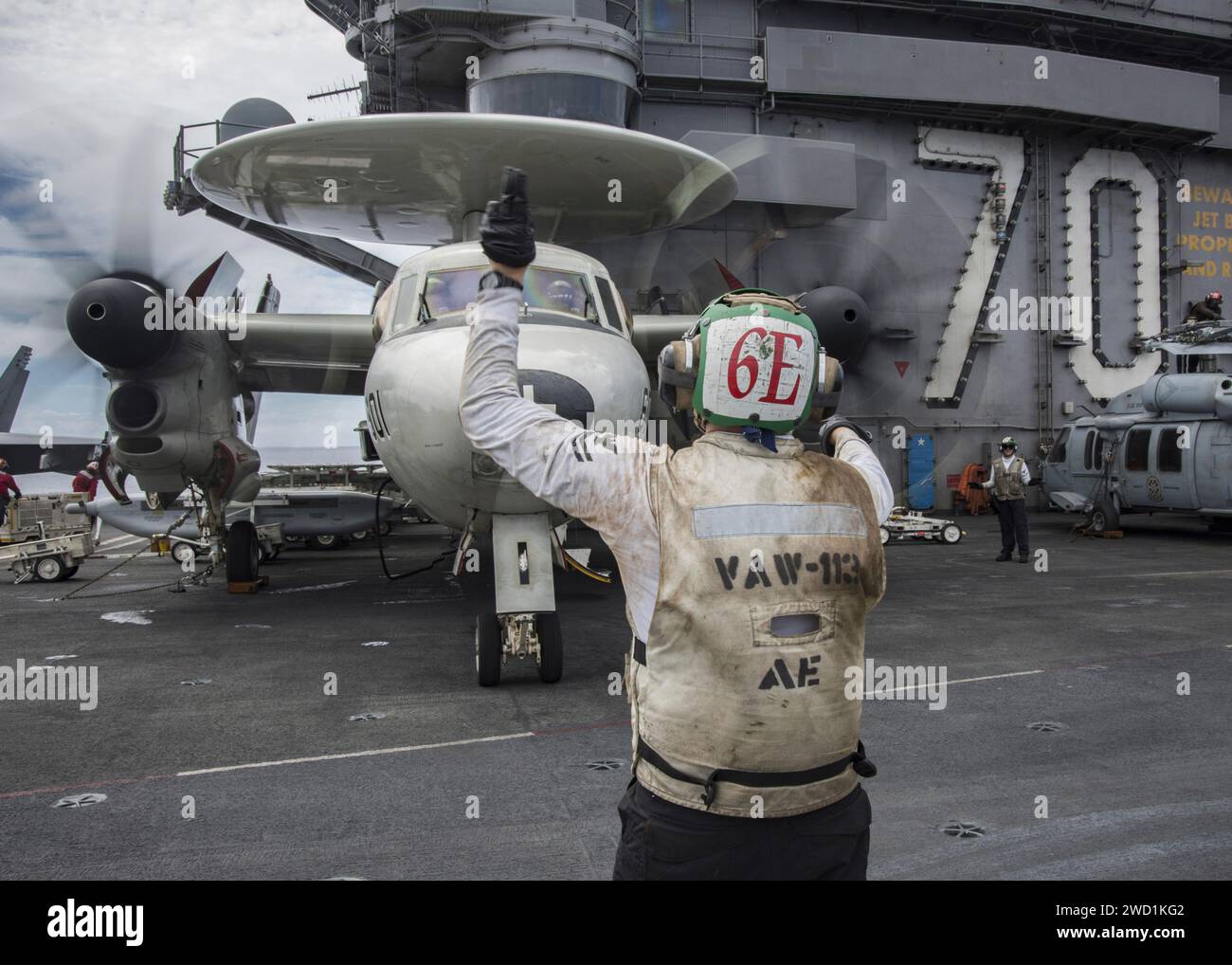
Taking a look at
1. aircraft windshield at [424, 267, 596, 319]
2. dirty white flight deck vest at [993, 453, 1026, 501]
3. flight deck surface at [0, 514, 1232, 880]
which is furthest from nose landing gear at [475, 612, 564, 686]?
dirty white flight deck vest at [993, 453, 1026, 501]

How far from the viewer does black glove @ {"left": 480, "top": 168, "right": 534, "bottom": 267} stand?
218 centimetres

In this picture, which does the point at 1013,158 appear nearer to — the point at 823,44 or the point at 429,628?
the point at 823,44

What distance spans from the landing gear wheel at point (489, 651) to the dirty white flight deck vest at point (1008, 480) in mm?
9971

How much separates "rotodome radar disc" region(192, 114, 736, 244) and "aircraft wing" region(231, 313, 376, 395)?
122 cm

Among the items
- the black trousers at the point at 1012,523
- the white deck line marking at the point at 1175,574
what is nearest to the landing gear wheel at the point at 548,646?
the white deck line marking at the point at 1175,574

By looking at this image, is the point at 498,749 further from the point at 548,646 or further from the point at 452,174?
the point at 452,174

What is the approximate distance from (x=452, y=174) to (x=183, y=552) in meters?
6.73

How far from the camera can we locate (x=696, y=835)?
203 centimetres

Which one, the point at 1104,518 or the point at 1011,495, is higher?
the point at 1011,495

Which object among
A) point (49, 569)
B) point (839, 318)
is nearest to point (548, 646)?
point (839, 318)

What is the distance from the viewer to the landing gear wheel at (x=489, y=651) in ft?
22.2

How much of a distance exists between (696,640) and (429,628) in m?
7.63

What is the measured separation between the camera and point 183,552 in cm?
1263

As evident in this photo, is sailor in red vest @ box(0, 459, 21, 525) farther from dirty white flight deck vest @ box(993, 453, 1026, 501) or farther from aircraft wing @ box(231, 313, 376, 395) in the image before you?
dirty white flight deck vest @ box(993, 453, 1026, 501)
